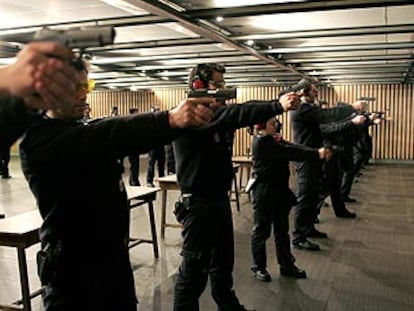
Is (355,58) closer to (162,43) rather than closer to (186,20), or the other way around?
(162,43)

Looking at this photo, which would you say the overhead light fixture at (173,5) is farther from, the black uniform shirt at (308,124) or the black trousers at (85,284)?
the black trousers at (85,284)

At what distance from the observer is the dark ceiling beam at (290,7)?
384cm

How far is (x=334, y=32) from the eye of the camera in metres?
5.43

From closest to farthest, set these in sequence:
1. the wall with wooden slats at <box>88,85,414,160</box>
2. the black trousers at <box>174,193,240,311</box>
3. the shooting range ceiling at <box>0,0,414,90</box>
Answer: the black trousers at <box>174,193,240,311</box> < the shooting range ceiling at <box>0,0,414,90</box> < the wall with wooden slats at <box>88,85,414,160</box>

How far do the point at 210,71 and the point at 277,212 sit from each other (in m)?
1.61

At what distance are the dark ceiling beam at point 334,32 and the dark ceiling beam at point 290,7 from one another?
1274 millimetres

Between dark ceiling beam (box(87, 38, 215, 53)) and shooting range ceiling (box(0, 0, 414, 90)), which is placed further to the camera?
dark ceiling beam (box(87, 38, 215, 53))

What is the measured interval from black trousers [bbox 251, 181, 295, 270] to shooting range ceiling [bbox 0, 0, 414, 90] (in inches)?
66.1

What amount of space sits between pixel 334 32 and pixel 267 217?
2726 millimetres

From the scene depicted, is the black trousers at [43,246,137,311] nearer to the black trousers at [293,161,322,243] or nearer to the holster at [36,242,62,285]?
the holster at [36,242,62,285]

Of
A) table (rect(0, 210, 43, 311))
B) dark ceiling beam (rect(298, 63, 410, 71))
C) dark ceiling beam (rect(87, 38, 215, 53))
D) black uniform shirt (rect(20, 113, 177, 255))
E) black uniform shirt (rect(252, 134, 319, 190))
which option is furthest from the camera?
dark ceiling beam (rect(298, 63, 410, 71))

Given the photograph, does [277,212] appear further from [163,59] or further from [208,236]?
[163,59]

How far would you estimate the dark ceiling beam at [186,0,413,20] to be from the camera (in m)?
3.84

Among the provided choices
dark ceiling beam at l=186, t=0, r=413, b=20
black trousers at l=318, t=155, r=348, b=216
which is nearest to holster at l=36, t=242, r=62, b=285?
dark ceiling beam at l=186, t=0, r=413, b=20
